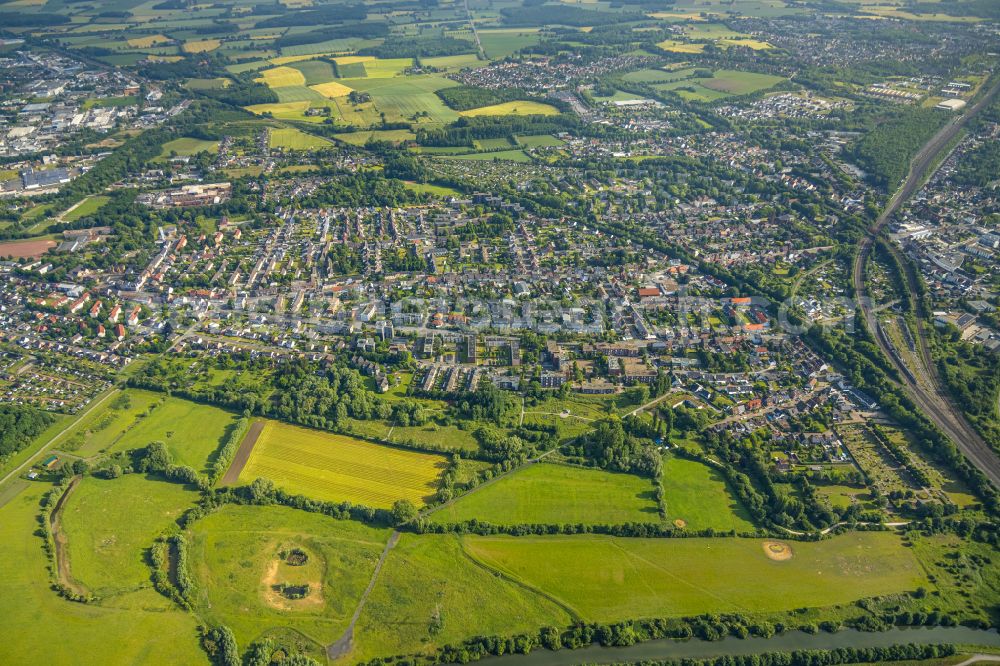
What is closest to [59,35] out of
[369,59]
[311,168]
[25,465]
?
[369,59]

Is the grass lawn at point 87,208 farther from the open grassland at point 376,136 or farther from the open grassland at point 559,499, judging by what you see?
the open grassland at point 559,499

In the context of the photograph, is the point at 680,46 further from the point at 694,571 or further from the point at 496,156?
the point at 694,571

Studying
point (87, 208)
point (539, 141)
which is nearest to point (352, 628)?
point (87, 208)

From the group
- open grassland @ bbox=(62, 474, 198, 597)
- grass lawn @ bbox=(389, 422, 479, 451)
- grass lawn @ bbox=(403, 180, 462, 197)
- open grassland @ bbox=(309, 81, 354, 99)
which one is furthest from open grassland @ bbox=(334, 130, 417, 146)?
open grassland @ bbox=(62, 474, 198, 597)

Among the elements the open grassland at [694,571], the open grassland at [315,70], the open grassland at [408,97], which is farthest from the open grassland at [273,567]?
the open grassland at [315,70]

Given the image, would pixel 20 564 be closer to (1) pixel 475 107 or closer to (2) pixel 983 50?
(1) pixel 475 107

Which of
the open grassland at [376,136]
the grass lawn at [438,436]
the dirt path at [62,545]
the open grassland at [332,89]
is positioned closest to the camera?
the dirt path at [62,545]
